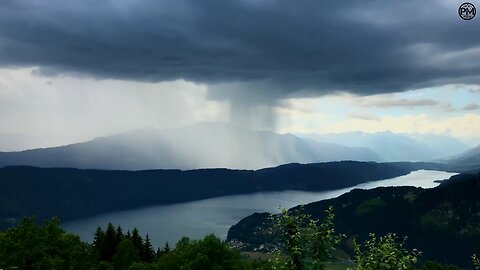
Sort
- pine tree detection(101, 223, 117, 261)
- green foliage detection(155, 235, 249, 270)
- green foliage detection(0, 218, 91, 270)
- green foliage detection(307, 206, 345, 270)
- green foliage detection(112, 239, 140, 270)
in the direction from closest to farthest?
green foliage detection(307, 206, 345, 270), green foliage detection(0, 218, 91, 270), green foliage detection(155, 235, 249, 270), green foliage detection(112, 239, 140, 270), pine tree detection(101, 223, 117, 261)

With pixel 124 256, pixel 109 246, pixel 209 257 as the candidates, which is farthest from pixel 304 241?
pixel 109 246

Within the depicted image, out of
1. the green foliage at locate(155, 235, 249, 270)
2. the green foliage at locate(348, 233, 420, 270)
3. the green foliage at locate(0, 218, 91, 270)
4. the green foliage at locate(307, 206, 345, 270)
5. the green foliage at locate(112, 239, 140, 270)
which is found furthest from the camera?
the green foliage at locate(112, 239, 140, 270)

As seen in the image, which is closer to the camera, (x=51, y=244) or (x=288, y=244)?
(x=288, y=244)

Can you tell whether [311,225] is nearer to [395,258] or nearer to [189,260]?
[395,258]

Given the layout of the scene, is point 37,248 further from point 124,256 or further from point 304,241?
point 304,241

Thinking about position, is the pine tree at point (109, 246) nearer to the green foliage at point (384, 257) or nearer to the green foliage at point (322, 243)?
the green foliage at point (322, 243)

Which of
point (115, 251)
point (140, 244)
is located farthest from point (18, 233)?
point (140, 244)

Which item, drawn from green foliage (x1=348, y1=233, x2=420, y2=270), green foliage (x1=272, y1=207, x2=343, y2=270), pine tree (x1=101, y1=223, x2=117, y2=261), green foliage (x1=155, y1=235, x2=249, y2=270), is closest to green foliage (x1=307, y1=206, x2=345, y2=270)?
green foliage (x1=272, y1=207, x2=343, y2=270)

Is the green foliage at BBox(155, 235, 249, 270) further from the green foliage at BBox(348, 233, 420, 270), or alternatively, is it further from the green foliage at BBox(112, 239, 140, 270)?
the green foliage at BBox(348, 233, 420, 270)

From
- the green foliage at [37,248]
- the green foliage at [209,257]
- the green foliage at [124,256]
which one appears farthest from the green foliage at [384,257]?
the green foliage at [124,256]
